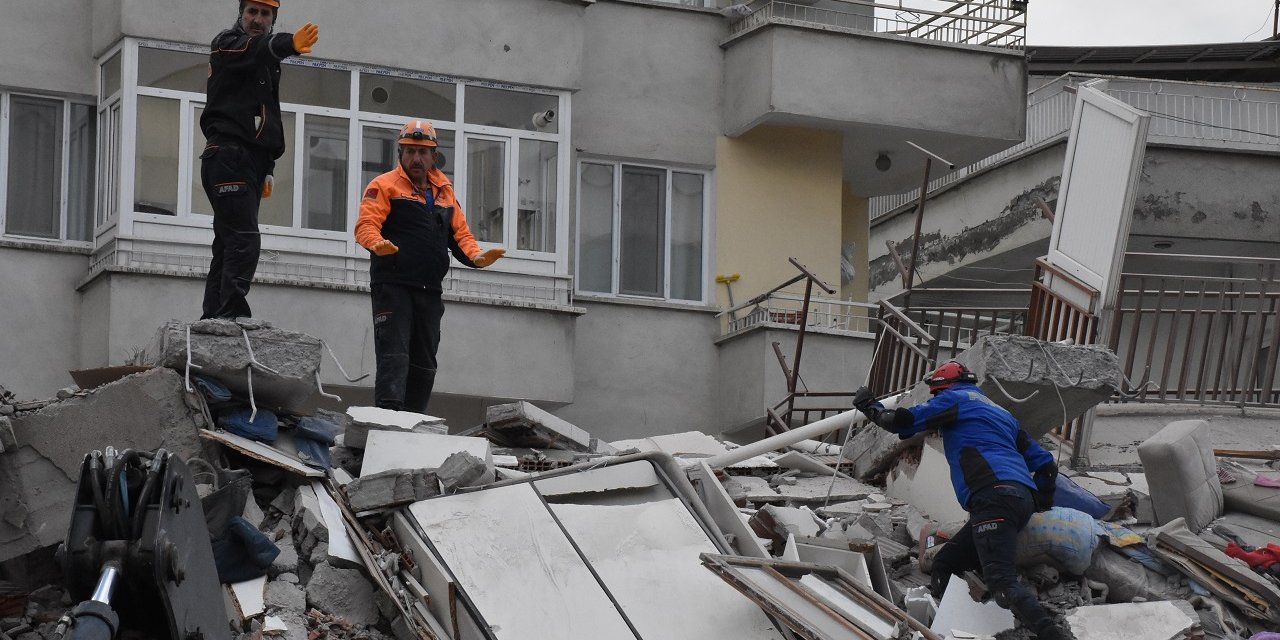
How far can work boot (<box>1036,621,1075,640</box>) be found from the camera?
26.7 feet

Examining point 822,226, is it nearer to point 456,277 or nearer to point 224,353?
point 456,277

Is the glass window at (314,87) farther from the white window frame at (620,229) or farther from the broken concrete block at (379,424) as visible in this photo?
the broken concrete block at (379,424)

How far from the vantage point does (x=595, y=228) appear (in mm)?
17984

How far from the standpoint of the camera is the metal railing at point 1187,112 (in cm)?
2331

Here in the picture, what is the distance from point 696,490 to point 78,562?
374cm

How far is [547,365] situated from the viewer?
1633 cm

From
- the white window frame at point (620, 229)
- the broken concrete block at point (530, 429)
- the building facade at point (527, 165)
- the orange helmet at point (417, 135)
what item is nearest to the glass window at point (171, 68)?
the building facade at point (527, 165)

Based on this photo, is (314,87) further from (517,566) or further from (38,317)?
(517,566)

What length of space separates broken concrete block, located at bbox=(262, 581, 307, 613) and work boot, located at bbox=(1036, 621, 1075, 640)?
336cm

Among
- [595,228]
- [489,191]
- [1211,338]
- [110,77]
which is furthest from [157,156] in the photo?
[1211,338]

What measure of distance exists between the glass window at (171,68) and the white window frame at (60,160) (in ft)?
3.14

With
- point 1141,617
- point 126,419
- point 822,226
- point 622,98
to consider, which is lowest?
point 1141,617

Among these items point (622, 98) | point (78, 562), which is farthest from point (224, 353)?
point (622, 98)

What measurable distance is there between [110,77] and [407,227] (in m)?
6.19
